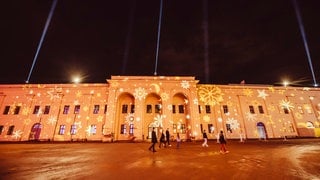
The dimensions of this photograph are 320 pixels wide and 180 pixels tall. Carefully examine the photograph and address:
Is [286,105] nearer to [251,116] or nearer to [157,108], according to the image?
[251,116]

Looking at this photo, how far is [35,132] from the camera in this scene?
84.7 feet

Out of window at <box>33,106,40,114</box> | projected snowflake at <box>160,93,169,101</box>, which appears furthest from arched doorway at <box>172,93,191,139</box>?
window at <box>33,106,40,114</box>

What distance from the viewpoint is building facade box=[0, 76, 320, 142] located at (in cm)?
2547

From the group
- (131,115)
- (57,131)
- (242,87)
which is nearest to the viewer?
(57,131)

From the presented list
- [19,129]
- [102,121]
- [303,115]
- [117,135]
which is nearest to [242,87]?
[303,115]

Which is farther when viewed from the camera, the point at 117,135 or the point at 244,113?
the point at 244,113

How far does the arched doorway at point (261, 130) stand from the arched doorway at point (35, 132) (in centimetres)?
3895

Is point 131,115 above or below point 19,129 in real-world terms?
above

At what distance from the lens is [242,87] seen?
95.4 feet

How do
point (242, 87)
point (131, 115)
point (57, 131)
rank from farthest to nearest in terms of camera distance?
point (242, 87)
point (131, 115)
point (57, 131)

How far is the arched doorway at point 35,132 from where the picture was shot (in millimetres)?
25500

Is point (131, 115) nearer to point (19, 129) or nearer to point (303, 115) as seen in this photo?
point (19, 129)

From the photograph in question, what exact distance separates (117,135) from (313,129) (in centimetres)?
3623

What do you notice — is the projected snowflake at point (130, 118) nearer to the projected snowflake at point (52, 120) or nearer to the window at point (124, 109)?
the window at point (124, 109)
